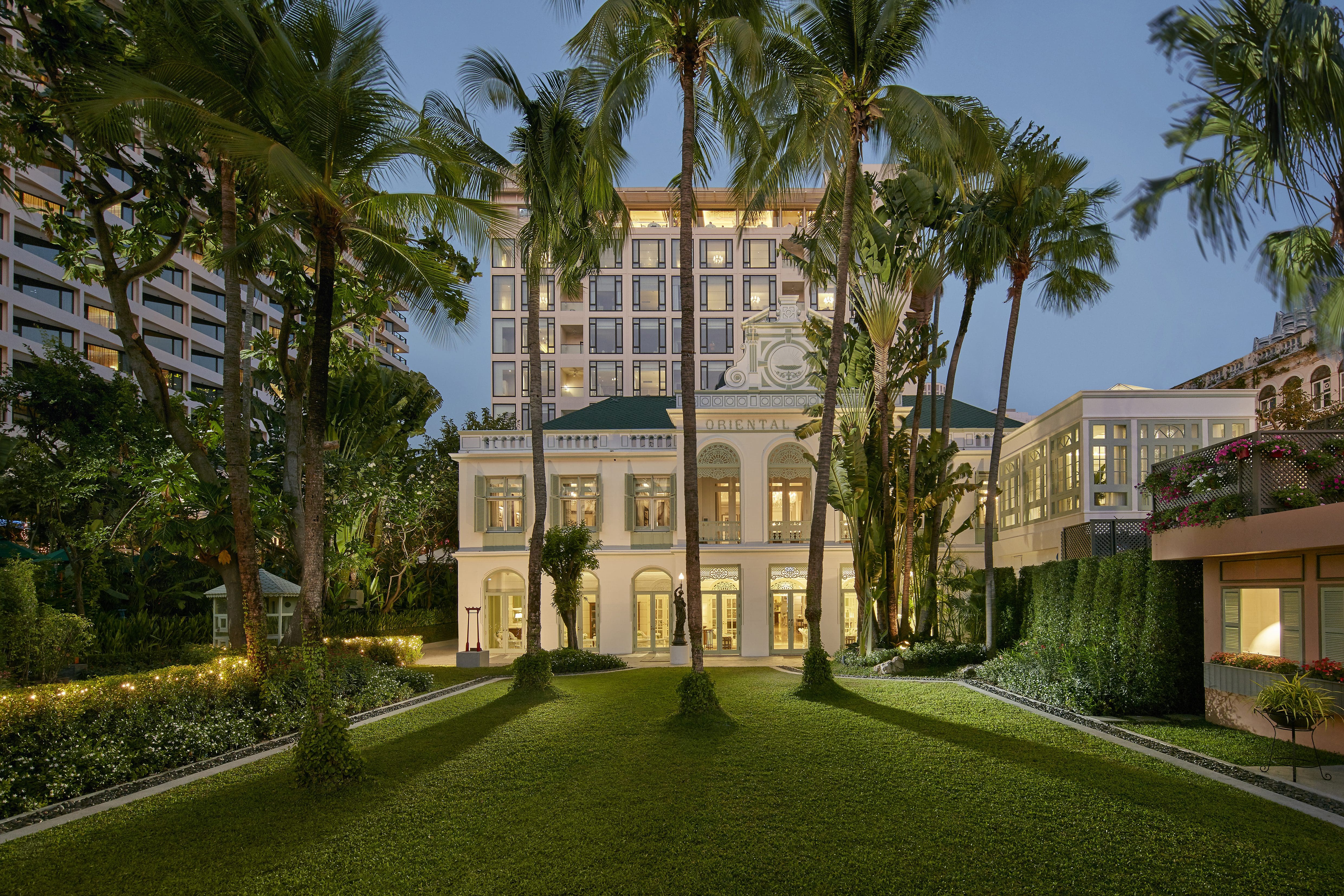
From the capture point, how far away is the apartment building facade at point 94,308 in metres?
36.4

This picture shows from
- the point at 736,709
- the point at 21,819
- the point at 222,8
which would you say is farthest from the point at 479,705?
the point at 222,8

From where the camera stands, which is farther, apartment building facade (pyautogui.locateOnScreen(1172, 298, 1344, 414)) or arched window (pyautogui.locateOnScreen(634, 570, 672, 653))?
apartment building facade (pyautogui.locateOnScreen(1172, 298, 1344, 414))

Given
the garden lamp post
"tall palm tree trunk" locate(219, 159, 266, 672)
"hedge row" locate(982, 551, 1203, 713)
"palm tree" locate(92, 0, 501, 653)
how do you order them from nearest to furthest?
"palm tree" locate(92, 0, 501, 653) → "tall palm tree trunk" locate(219, 159, 266, 672) → "hedge row" locate(982, 551, 1203, 713) → the garden lamp post

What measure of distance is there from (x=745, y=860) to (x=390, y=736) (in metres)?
6.86

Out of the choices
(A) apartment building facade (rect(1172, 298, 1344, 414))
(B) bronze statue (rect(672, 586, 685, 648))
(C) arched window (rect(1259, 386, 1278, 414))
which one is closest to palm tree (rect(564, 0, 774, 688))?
(B) bronze statue (rect(672, 586, 685, 648))

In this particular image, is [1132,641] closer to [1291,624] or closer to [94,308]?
[1291,624]

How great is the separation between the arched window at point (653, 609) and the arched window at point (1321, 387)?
79.7 ft

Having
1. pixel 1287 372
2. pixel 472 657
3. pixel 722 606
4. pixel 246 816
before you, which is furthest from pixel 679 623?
pixel 1287 372

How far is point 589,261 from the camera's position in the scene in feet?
59.5

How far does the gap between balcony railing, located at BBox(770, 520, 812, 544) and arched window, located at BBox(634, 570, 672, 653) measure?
393 centimetres

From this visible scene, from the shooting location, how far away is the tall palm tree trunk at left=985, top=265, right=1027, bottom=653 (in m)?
18.9

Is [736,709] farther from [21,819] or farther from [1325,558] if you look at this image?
[21,819]

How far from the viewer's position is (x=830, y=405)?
1552 cm

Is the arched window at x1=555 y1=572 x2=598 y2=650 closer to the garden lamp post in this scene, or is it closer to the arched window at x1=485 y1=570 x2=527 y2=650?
the arched window at x1=485 y1=570 x2=527 y2=650
